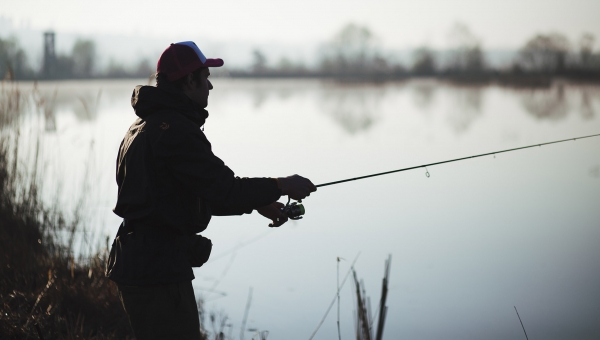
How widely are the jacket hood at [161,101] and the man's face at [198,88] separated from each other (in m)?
0.05

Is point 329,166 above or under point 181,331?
under

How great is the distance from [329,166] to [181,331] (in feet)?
22.5

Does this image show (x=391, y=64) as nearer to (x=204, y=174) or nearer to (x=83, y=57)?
(x=83, y=57)

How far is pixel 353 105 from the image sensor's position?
17.8m

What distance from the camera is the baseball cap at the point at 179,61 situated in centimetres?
223

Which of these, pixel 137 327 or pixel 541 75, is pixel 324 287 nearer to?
pixel 137 327

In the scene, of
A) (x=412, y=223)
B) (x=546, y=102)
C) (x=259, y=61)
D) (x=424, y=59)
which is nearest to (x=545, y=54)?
(x=546, y=102)

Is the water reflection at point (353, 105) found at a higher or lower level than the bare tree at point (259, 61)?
lower

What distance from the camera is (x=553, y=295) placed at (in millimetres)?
4750

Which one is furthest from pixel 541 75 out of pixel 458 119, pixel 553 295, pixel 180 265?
pixel 180 265

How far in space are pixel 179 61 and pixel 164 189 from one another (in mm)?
443

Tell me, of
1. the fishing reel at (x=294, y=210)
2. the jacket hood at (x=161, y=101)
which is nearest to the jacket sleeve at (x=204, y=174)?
the jacket hood at (x=161, y=101)

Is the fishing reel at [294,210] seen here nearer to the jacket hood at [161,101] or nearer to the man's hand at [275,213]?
the man's hand at [275,213]

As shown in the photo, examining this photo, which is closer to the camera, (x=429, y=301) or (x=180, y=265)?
(x=180, y=265)
